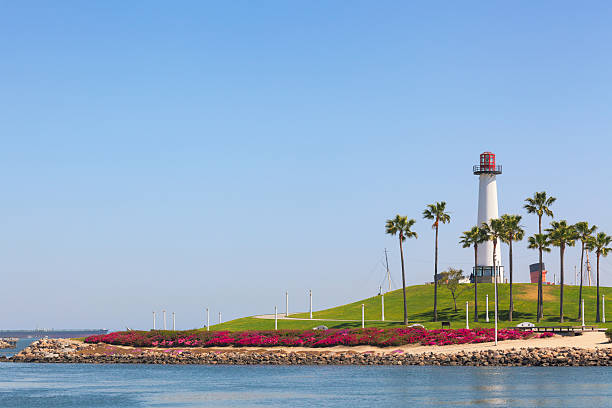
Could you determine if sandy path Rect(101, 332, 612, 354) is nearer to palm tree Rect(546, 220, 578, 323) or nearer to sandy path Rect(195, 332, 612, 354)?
sandy path Rect(195, 332, 612, 354)

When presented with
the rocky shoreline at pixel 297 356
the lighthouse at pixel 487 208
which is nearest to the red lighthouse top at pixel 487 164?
the lighthouse at pixel 487 208

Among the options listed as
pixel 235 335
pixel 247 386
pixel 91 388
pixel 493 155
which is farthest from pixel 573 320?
pixel 91 388

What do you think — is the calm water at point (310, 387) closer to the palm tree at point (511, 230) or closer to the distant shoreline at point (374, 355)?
the distant shoreline at point (374, 355)

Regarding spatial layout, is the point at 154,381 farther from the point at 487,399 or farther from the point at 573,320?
the point at 573,320

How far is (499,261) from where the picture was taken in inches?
5369

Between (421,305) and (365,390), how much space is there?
71.7 meters

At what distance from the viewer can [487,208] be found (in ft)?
452

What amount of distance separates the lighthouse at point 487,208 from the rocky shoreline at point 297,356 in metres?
54.0

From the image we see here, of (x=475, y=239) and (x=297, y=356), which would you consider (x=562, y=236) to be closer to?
(x=475, y=239)

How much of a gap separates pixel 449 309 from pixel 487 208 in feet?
66.0

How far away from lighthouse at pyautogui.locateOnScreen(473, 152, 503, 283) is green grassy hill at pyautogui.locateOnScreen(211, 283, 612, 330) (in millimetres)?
2839

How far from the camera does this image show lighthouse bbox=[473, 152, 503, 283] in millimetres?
136750

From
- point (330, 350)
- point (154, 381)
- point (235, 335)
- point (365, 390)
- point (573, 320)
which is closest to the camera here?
point (365, 390)

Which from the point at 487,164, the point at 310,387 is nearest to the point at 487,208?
the point at 487,164
